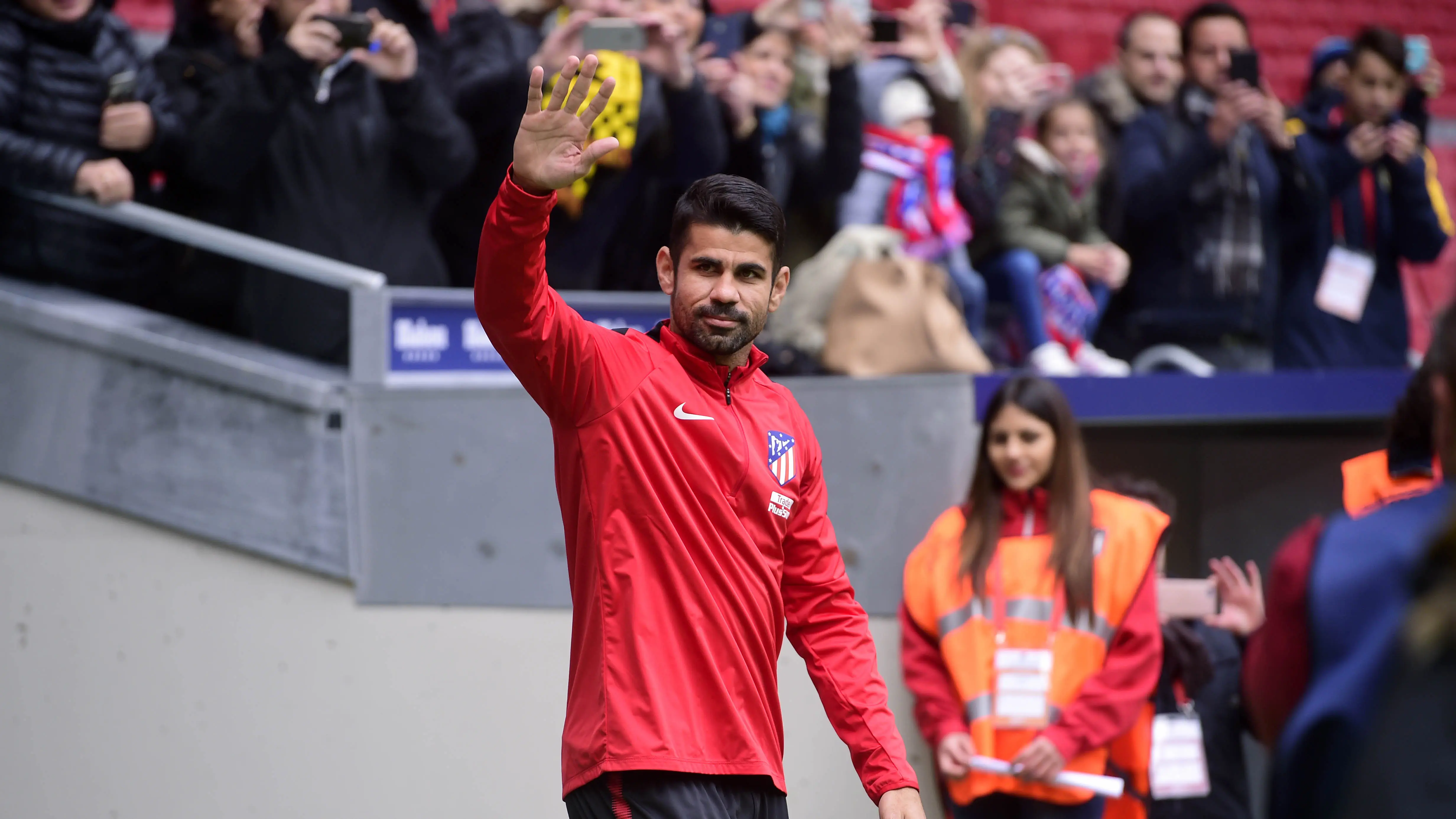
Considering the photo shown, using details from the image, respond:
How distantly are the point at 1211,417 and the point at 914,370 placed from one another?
4.13 feet

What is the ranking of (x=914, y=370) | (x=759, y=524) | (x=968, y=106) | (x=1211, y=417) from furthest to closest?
(x=968, y=106) → (x=1211, y=417) → (x=914, y=370) → (x=759, y=524)

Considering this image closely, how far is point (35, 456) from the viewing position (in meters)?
4.61

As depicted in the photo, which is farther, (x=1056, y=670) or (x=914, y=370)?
(x=914, y=370)

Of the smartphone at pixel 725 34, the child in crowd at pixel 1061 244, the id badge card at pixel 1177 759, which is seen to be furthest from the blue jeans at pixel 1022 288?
the id badge card at pixel 1177 759

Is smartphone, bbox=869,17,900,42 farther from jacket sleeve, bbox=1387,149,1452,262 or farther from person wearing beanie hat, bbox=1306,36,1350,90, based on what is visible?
jacket sleeve, bbox=1387,149,1452,262

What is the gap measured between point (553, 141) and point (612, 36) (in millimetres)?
2414

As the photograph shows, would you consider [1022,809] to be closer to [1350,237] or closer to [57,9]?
[1350,237]

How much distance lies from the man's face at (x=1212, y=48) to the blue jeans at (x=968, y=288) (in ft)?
4.67

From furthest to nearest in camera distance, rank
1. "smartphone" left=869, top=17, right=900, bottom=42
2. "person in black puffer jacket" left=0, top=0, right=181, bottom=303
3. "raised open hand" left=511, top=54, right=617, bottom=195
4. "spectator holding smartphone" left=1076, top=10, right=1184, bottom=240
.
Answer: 1. "spectator holding smartphone" left=1076, top=10, right=1184, bottom=240
2. "smartphone" left=869, top=17, right=900, bottom=42
3. "person in black puffer jacket" left=0, top=0, right=181, bottom=303
4. "raised open hand" left=511, top=54, right=617, bottom=195

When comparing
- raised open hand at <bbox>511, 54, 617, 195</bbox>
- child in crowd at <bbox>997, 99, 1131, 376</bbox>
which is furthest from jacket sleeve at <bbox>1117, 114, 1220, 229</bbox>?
raised open hand at <bbox>511, 54, 617, 195</bbox>

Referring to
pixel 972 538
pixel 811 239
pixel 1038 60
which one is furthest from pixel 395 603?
pixel 1038 60

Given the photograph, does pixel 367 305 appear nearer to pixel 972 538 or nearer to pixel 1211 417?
pixel 972 538

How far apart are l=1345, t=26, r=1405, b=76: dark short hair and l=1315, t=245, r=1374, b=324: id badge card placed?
79cm

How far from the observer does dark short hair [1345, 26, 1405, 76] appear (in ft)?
21.1
